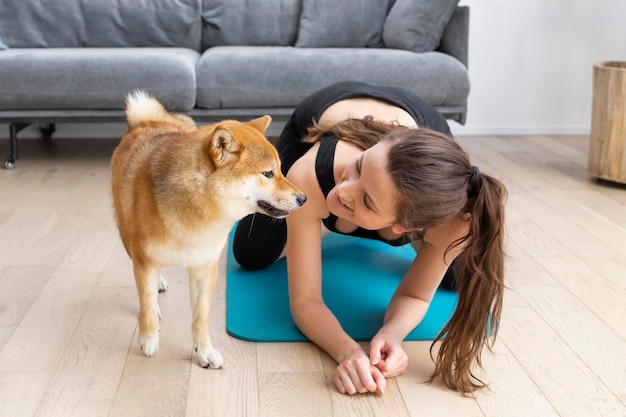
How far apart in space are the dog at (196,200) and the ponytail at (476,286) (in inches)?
14.3

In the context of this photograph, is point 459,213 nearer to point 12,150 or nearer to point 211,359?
point 211,359

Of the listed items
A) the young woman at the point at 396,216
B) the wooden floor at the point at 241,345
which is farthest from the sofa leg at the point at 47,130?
the young woman at the point at 396,216

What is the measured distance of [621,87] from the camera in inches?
124

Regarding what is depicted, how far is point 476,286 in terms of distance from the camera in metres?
1.60

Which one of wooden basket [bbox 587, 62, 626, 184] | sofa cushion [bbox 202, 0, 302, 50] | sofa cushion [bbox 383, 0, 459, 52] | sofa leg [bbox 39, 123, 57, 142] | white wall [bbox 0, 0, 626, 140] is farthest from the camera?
white wall [bbox 0, 0, 626, 140]

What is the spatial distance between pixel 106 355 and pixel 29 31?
249 centimetres

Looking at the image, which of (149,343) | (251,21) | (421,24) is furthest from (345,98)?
(251,21)

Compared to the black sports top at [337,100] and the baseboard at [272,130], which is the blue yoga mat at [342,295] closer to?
the black sports top at [337,100]

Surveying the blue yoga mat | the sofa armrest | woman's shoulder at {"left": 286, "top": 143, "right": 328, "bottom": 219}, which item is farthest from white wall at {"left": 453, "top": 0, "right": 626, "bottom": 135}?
woman's shoulder at {"left": 286, "top": 143, "right": 328, "bottom": 219}

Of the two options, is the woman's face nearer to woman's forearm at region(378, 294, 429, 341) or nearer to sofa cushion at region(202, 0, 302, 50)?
woman's forearm at region(378, 294, 429, 341)

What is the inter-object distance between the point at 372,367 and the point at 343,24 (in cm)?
250

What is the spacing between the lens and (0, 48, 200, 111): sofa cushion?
10.7ft

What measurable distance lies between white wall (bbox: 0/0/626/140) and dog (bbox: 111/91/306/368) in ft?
8.69

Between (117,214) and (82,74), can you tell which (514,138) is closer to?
(82,74)
